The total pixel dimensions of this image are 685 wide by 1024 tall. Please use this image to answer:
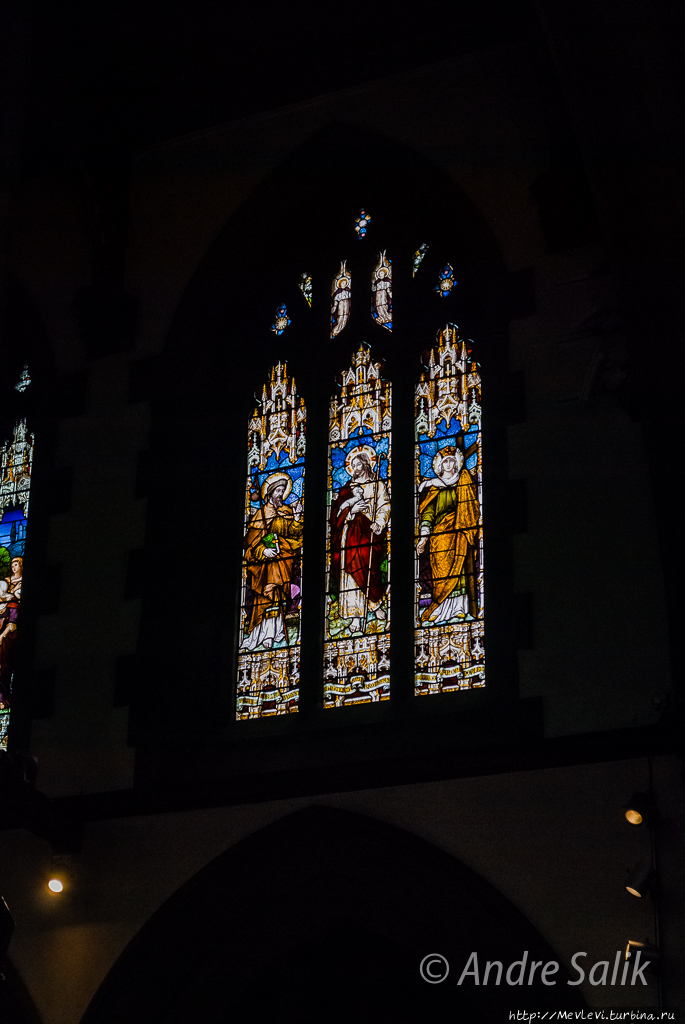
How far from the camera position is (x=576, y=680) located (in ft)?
24.1

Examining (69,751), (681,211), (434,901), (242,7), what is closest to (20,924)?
(69,751)

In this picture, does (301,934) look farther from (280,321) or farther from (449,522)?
(280,321)

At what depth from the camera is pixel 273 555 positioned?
8.54m

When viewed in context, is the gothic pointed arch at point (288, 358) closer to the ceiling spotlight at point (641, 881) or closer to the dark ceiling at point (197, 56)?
the dark ceiling at point (197, 56)

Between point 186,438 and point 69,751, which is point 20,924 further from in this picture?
point 186,438

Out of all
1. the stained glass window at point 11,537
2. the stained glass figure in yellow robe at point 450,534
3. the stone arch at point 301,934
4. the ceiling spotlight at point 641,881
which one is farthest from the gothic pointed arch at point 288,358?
the ceiling spotlight at point 641,881

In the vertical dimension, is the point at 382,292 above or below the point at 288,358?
above

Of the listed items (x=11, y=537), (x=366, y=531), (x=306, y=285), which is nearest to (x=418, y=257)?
(x=306, y=285)

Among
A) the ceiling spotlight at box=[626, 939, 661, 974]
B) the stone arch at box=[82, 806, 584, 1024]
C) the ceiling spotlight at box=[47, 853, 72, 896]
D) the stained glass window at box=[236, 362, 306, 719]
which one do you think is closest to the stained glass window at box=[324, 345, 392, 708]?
the stained glass window at box=[236, 362, 306, 719]

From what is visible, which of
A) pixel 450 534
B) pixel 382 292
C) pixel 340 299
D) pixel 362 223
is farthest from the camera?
pixel 362 223

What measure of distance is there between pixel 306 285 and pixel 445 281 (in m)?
0.89

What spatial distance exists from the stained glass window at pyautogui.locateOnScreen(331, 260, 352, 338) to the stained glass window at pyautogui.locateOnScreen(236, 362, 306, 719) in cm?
39

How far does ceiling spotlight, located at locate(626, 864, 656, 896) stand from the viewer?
6.55 metres

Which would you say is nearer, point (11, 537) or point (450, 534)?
point (450, 534)
